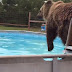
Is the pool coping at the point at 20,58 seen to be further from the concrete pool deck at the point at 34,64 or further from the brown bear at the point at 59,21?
the brown bear at the point at 59,21

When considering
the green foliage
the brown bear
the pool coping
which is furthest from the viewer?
the green foliage

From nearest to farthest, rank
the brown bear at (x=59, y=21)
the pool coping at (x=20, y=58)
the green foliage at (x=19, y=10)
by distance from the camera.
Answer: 1. the pool coping at (x=20, y=58)
2. the brown bear at (x=59, y=21)
3. the green foliage at (x=19, y=10)

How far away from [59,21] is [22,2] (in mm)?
19452

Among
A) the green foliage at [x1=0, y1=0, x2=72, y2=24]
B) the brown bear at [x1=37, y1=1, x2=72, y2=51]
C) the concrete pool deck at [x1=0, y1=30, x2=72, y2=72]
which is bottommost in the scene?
the green foliage at [x1=0, y1=0, x2=72, y2=24]

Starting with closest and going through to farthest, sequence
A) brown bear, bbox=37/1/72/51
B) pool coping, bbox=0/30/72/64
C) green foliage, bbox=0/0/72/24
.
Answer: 1. pool coping, bbox=0/30/72/64
2. brown bear, bbox=37/1/72/51
3. green foliage, bbox=0/0/72/24

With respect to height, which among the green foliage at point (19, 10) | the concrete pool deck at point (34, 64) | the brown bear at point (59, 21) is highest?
the brown bear at point (59, 21)

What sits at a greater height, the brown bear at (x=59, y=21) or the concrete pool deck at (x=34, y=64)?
the brown bear at (x=59, y=21)

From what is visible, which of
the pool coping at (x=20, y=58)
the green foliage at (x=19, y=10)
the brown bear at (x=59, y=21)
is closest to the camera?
the pool coping at (x=20, y=58)

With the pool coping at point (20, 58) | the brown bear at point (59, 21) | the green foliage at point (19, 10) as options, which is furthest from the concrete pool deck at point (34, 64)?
the green foliage at point (19, 10)

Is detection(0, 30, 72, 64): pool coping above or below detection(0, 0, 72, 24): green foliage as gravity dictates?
above

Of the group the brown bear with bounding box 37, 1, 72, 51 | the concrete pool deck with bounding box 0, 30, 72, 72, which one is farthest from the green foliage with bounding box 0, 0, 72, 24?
the concrete pool deck with bounding box 0, 30, 72, 72

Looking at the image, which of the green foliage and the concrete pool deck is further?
the green foliage

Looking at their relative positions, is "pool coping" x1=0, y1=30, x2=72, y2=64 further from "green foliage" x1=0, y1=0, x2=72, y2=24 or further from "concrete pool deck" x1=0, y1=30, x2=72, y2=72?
"green foliage" x1=0, y1=0, x2=72, y2=24

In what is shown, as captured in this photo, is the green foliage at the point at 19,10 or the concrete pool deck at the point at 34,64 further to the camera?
the green foliage at the point at 19,10
